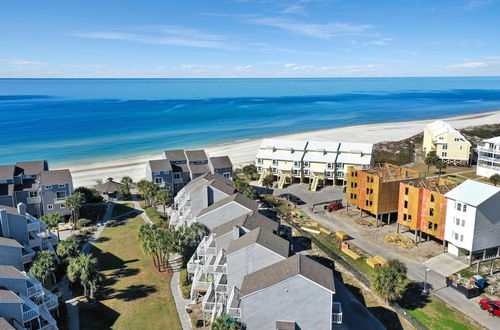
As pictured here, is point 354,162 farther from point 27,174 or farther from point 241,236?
point 27,174

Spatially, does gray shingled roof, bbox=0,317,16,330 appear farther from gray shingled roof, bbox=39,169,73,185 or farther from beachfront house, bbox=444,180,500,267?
beachfront house, bbox=444,180,500,267

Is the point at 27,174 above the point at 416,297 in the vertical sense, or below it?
above

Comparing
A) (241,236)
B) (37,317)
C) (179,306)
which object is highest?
(241,236)

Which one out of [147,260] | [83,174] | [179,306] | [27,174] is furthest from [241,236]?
[83,174]

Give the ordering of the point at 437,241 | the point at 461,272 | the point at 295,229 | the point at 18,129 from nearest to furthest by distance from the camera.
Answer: the point at 461,272 → the point at 437,241 → the point at 295,229 → the point at 18,129

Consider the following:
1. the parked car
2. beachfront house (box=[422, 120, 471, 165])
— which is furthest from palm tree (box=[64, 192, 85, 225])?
beachfront house (box=[422, 120, 471, 165])

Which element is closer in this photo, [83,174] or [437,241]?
[437,241]

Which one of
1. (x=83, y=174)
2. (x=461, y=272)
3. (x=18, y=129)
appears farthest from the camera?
(x=18, y=129)

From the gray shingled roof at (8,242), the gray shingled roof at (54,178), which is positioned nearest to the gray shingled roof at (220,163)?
the gray shingled roof at (54,178)
